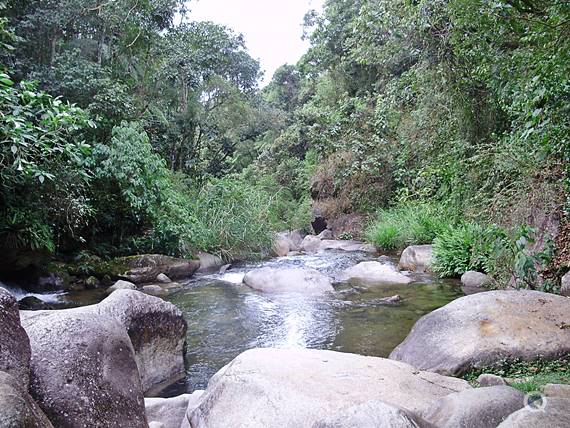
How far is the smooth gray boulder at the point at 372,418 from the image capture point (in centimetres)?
216

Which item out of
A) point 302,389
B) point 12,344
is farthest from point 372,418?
point 12,344

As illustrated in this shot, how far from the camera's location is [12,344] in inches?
93.3

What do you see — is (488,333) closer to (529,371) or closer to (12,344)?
(529,371)

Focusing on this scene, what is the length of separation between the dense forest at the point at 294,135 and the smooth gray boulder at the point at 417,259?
2.27 ft

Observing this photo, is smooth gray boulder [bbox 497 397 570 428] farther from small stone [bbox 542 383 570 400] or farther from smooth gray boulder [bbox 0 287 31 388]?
smooth gray boulder [bbox 0 287 31 388]

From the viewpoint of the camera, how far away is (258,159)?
21.6 metres

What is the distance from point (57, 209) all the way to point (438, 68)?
23.1 feet

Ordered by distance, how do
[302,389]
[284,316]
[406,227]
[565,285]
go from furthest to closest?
1. [406,227]
2. [284,316]
3. [565,285]
4. [302,389]

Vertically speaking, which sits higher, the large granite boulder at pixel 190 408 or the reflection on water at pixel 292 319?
the large granite boulder at pixel 190 408

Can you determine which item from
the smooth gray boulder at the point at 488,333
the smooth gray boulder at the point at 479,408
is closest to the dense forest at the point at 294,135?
the smooth gray boulder at the point at 488,333

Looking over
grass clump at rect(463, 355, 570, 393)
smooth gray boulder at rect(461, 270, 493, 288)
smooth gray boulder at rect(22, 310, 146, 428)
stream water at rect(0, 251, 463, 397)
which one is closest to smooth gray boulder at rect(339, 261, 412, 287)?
stream water at rect(0, 251, 463, 397)

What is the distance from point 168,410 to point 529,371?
302 cm

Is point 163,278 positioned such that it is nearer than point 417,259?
Yes

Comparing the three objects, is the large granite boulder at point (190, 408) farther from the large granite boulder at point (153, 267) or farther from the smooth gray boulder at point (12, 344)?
the large granite boulder at point (153, 267)
